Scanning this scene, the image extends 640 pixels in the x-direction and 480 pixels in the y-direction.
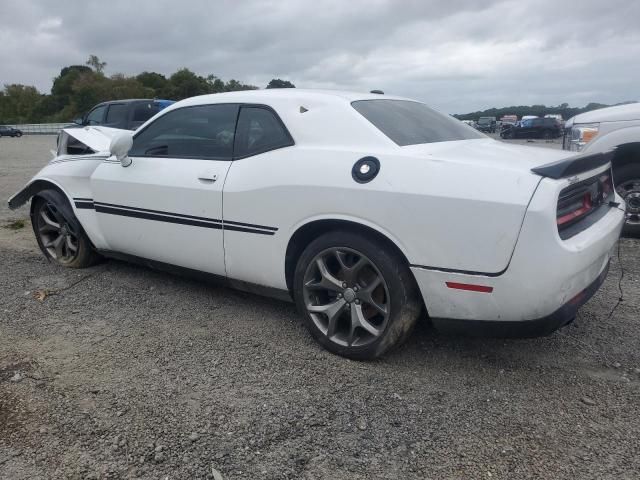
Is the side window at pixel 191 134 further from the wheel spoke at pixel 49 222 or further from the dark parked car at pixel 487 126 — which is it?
the dark parked car at pixel 487 126

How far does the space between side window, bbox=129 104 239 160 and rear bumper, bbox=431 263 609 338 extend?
70.4 inches

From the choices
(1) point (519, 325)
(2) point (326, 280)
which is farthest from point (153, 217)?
(1) point (519, 325)

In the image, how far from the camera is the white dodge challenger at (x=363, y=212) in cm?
254

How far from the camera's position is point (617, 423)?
8.18 ft

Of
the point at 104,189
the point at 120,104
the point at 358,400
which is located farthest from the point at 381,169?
the point at 120,104

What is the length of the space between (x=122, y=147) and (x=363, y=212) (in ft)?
6.92

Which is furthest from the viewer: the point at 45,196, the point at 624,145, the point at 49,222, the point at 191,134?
the point at 624,145

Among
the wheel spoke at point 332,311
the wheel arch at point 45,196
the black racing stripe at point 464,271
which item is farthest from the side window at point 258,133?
the wheel arch at point 45,196

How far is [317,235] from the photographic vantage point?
10.4ft

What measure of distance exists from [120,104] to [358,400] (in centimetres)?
1044

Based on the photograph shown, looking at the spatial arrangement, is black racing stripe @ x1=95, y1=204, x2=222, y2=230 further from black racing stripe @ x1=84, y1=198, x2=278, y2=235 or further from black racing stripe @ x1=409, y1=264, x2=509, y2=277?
black racing stripe @ x1=409, y1=264, x2=509, y2=277

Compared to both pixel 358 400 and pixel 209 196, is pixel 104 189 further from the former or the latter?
pixel 358 400

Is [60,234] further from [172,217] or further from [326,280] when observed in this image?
[326,280]

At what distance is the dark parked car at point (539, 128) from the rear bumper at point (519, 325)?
107 feet
